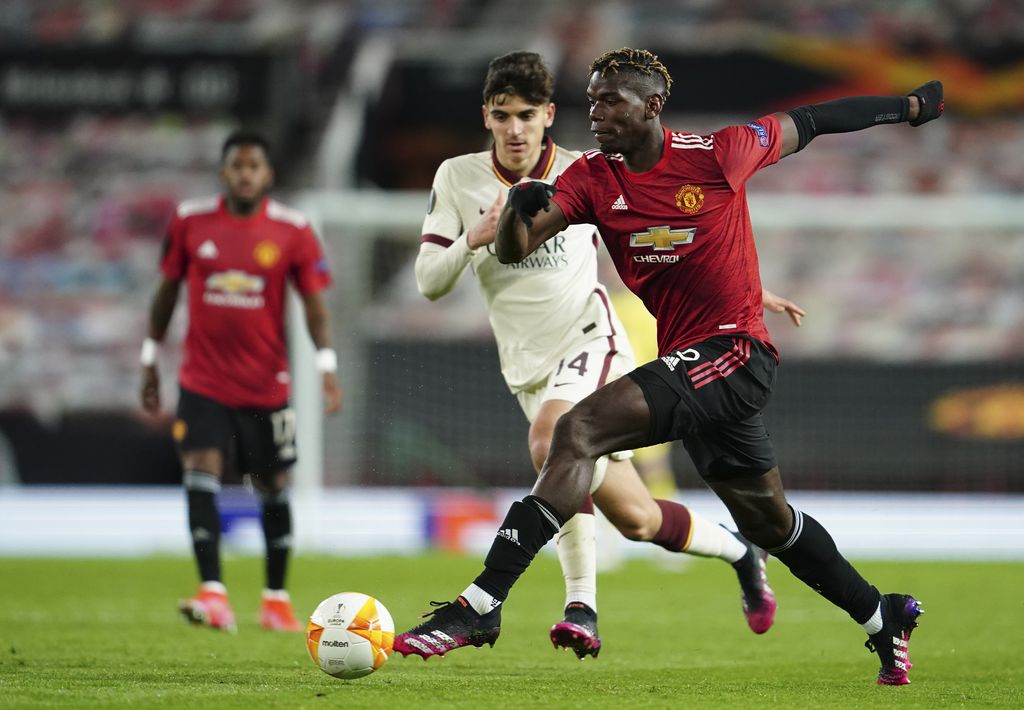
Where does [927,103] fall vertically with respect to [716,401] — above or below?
above

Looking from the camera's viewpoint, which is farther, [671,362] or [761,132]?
[761,132]

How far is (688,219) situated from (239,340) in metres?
3.37

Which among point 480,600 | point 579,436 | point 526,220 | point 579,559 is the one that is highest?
point 526,220

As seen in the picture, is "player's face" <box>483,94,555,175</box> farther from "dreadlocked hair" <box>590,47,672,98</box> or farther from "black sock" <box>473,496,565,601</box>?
"black sock" <box>473,496,565,601</box>

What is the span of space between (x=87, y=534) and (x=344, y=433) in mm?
2555

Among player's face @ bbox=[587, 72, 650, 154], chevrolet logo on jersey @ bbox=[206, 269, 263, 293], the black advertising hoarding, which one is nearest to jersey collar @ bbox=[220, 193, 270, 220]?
chevrolet logo on jersey @ bbox=[206, 269, 263, 293]

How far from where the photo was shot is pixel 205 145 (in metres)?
17.9

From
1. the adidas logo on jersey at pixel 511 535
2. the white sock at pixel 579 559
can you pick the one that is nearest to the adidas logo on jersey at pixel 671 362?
the adidas logo on jersey at pixel 511 535

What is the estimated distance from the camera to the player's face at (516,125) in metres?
5.90

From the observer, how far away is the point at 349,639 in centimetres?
485

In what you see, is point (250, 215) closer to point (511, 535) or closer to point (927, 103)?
point (511, 535)

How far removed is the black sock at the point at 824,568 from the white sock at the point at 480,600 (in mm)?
1116

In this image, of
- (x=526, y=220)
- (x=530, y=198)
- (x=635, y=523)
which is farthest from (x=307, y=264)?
(x=530, y=198)

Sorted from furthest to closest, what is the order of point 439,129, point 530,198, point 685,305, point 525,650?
1. point 439,129
2. point 525,650
3. point 685,305
4. point 530,198
